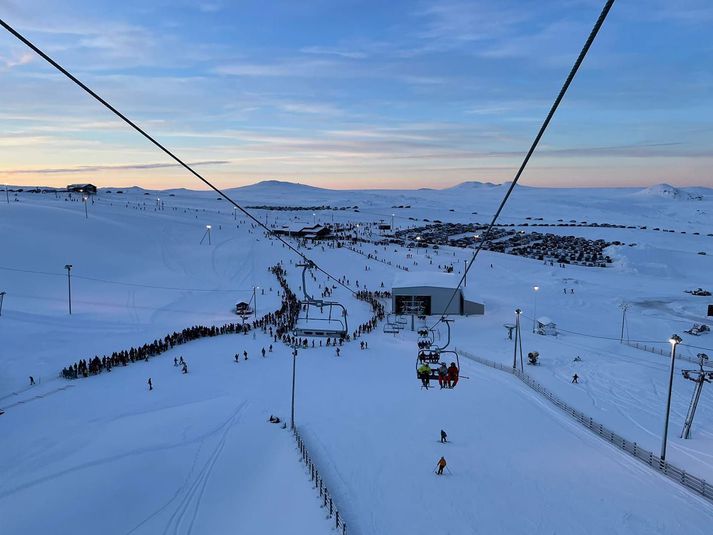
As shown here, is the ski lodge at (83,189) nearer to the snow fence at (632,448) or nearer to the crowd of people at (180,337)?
the crowd of people at (180,337)

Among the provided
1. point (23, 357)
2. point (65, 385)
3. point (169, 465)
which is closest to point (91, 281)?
point (23, 357)

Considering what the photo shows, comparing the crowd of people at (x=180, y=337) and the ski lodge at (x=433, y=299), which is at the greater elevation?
the ski lodge at (x=433, y=299)

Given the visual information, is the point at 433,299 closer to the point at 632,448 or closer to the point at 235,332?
the point at 235,332

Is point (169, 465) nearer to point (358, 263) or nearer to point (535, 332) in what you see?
point (535, 332)

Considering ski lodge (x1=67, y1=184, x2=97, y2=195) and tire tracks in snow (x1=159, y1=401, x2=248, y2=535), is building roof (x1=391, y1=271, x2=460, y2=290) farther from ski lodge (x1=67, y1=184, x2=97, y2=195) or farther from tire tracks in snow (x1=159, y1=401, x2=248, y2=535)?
ski lodge (x1=67, y1=184, x2=97, y2=195)

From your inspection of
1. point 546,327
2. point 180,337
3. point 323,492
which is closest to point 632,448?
point 323,492

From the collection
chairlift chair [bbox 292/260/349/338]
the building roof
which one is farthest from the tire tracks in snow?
the building roof

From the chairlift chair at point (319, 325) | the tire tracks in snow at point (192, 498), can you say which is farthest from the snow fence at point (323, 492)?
the chairlift chair at point (319, 325)
